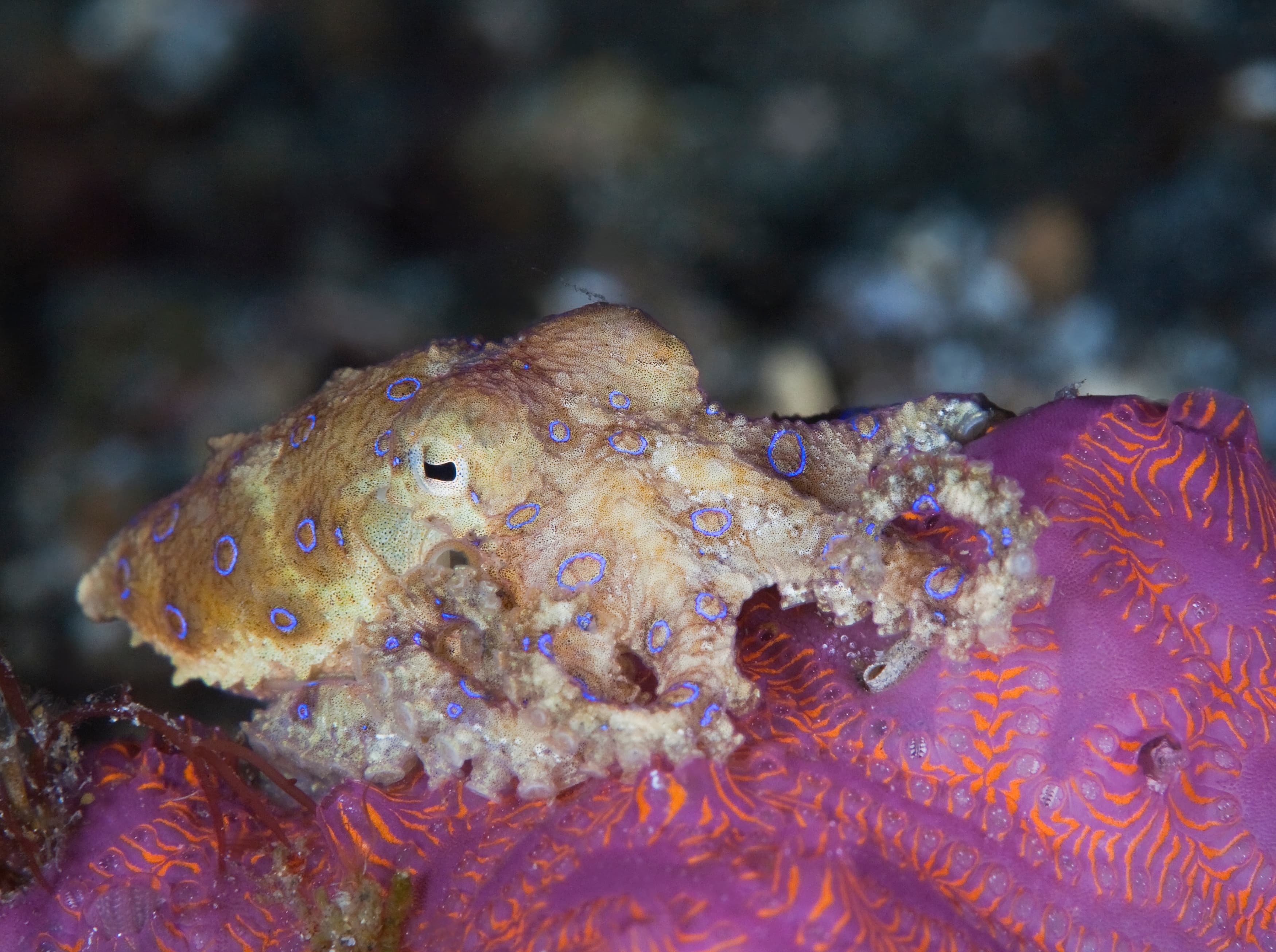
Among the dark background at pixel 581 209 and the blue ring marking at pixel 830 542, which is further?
the dark background at pixel 581 209

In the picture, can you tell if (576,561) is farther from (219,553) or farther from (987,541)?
(219,553)

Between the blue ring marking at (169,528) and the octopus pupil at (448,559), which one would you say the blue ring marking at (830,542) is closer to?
the octopus pupil at (448,559)

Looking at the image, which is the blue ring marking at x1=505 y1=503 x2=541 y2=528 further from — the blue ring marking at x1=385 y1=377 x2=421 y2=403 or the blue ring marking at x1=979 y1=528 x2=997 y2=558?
the blue ring marking at x1=979 y1=528 x2=997 y2=558

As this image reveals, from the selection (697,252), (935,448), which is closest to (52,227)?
(697,252)

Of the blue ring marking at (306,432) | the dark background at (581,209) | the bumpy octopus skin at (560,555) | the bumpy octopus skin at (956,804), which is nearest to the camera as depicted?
the bumpy octopus skin at (956,804)

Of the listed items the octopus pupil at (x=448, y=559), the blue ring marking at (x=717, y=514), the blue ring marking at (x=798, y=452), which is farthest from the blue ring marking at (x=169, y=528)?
the blue ring marking at (x=798, y=452)
